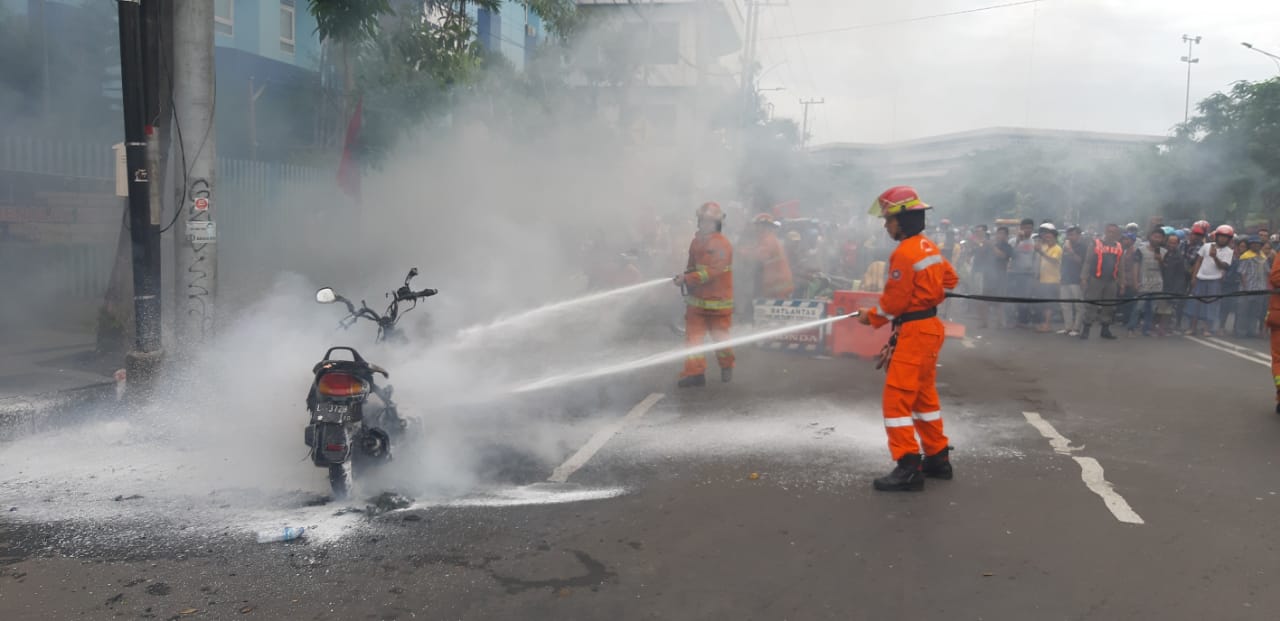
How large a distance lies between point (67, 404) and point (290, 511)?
10.7ft

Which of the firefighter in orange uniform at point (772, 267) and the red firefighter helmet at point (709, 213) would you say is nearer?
the red firefighter helmet at point (709, 213)

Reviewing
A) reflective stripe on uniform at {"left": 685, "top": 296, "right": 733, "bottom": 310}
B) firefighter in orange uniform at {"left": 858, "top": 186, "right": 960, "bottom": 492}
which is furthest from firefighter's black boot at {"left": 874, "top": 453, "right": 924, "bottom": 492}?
reflective stripe on uniform at {"left": 685, "top": 296, "right": 733, "bottom": 310}

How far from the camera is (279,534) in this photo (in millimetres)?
4430

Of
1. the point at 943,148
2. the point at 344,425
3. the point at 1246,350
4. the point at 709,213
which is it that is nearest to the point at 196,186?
the point at 344,425

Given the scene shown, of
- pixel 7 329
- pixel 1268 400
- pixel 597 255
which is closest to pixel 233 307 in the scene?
pixel 7 329

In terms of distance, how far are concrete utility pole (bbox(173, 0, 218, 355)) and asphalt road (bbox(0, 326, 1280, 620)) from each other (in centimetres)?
182

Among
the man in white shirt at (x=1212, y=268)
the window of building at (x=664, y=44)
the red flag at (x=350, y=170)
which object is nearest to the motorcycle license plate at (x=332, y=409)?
the red flag at (x=350, y=170)

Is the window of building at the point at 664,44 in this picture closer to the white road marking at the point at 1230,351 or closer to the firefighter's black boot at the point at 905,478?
the white road marking at the point at 1230,351

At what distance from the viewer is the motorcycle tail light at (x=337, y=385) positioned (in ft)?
16.0

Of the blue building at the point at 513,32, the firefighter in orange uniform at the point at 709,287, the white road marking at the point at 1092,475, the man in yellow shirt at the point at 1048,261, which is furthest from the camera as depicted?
the blue building at the point at 513,32

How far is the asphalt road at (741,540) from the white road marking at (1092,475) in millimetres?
22

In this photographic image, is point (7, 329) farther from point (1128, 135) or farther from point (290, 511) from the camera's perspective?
point (1128, 135)

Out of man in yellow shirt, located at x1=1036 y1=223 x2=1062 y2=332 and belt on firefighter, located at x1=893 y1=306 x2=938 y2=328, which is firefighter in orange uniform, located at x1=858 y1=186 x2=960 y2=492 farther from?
man in yellow shirt, located at x1=1036 y1=223 x2=1062 y2=332

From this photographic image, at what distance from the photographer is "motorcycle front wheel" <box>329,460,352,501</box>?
4891 mm
